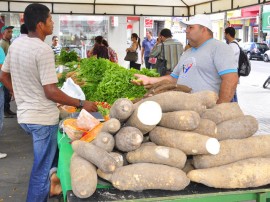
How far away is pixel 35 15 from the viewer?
3.51 m

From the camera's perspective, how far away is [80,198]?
6.91 ft

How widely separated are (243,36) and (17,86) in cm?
4488

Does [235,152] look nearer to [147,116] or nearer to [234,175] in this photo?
[234,175]

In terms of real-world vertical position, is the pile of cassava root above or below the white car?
below

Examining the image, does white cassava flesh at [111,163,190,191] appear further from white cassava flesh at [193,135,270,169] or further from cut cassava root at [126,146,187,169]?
white cassava flesh at [193,135,270,169]

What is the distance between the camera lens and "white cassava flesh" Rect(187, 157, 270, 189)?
7.20 ft

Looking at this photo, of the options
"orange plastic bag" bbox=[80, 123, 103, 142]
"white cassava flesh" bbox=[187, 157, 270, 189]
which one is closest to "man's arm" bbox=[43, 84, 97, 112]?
"orange plastic bag" bbox=[80, 123, 103, 142]

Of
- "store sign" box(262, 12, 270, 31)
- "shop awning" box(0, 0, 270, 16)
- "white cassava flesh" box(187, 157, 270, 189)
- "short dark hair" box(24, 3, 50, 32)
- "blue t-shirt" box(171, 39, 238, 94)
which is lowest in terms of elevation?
"white cassava flesh" box(187, 157, 270, 189)

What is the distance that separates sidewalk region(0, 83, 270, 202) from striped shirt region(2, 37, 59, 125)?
154cm

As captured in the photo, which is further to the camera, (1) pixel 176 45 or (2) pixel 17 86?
(1) pixel 176 45

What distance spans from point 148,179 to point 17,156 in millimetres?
4847

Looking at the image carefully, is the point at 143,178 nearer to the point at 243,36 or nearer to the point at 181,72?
the point at 181,72

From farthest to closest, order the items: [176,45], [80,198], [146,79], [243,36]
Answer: [243,36] → [176,45] → [146,79] → [80,198]

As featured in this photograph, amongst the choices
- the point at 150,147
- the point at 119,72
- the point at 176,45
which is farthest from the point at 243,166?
the point at 176,45
